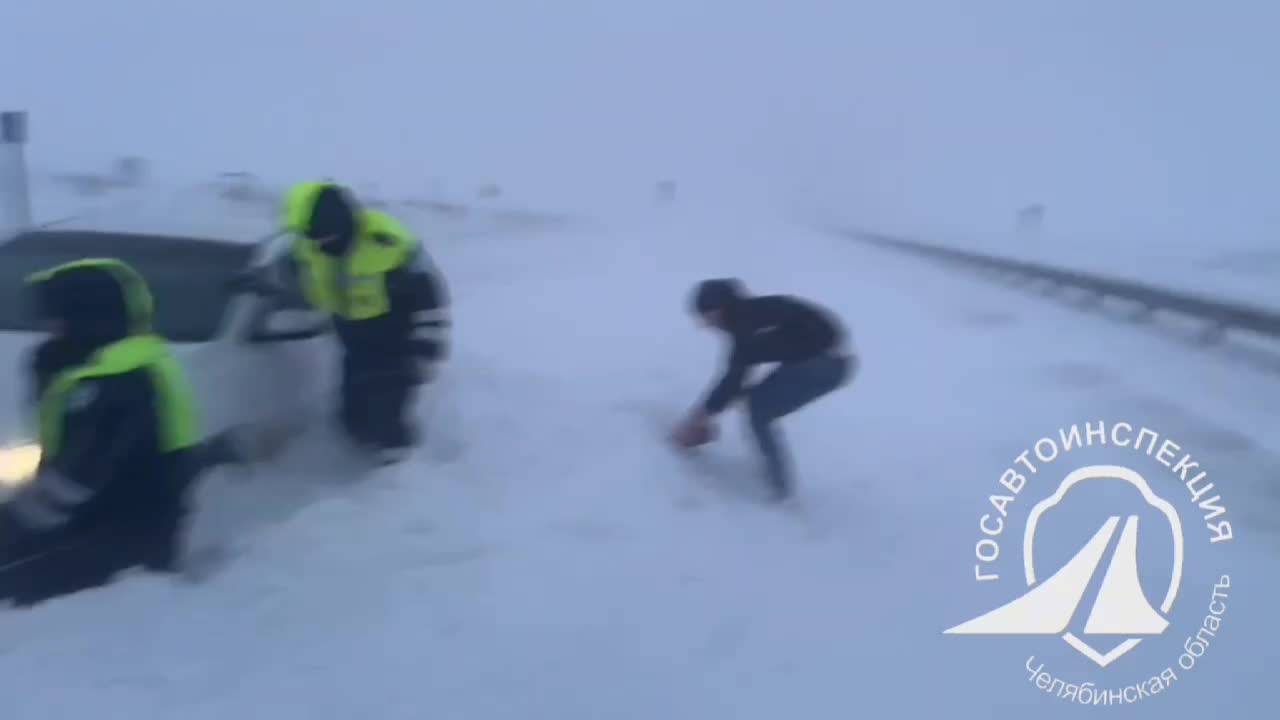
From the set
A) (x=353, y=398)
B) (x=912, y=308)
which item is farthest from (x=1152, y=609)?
(x=912, y=308)

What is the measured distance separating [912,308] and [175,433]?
33.9ft

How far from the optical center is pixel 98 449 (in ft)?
14.3

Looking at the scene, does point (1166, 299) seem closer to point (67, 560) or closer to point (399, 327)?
point (399, 327)

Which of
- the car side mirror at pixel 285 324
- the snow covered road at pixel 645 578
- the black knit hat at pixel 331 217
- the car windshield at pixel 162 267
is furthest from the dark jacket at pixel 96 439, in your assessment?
the black knit hat at pixel 331 217

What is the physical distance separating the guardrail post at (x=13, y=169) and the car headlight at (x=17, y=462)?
6.90 metres

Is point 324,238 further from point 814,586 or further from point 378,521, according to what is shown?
point 814,586

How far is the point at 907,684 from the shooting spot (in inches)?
165

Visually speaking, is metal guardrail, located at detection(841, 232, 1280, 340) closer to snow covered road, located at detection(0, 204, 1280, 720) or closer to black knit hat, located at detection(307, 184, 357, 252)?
snow covered road, located at detection(0, 204, 1280, 720)

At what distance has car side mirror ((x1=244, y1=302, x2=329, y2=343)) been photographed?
609cm

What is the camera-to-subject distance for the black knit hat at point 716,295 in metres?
6.52

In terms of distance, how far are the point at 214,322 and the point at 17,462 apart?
4.39 ft

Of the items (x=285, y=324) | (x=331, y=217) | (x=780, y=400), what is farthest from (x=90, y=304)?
(x=780, y=400)

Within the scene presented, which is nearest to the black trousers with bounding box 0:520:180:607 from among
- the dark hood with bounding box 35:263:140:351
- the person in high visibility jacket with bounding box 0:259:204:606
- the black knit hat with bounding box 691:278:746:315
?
the person in high visibility jacket with bounding box 0:259:204:606

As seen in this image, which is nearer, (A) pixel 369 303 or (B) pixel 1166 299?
(A) pixel 369 303
